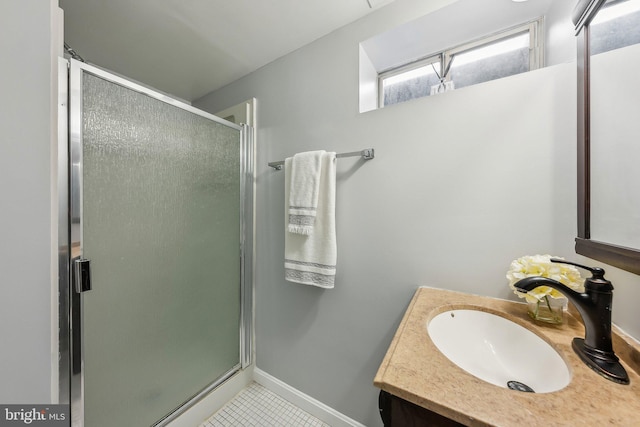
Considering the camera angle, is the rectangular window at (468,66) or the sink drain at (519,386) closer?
the sink drain at (519,386)

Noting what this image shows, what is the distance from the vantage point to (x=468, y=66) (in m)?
1.07

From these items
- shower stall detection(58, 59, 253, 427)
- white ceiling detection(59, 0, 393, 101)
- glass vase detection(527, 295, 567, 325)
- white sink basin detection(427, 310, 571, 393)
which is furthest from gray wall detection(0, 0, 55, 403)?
glass vase detection(527, 295, 567, 325)

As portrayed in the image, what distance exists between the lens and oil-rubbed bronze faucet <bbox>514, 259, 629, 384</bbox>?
0.48 meters

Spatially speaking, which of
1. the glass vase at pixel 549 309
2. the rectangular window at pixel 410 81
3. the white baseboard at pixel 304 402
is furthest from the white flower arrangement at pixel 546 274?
the white baseboard at pixel 304 402

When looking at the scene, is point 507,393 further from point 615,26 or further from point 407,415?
point 615,26

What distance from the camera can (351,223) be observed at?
1.14 m

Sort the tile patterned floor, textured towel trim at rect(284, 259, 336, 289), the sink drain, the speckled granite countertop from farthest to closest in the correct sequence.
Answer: the tile patterned floor < textured towel trim at rect(284, 259, 336, 289) < the sink drain < the speckled granite countertop

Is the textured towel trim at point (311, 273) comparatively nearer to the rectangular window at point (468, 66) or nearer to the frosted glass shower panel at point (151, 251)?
the frosted glass shower panel at point (151, 251)

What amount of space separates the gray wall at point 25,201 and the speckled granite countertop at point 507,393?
100 centimetres

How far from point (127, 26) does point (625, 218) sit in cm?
213

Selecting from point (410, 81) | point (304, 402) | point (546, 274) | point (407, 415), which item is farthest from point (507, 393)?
point (410, 81)

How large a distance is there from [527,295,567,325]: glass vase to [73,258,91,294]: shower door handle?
1.51m

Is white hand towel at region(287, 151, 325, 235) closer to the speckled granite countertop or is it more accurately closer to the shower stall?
the shower stall

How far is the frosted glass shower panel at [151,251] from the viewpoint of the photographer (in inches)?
33.2
